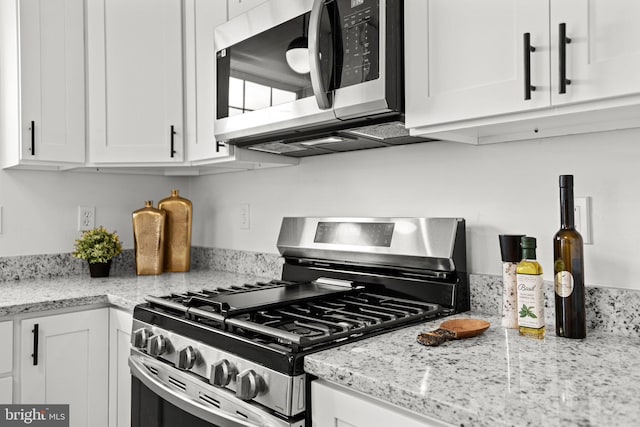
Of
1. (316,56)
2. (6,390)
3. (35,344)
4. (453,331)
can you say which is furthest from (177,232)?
(453,331)

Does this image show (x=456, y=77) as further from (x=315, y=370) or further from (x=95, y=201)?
(x=95, y=201)

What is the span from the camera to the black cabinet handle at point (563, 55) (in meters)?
0.97

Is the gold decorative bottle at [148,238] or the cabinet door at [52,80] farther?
the gold decorative bottle at [148,238]

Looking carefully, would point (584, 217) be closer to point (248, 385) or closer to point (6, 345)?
point (248, 385)

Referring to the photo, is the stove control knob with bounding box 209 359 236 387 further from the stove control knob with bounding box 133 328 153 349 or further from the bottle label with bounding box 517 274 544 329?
the bottle label with bounding box 517 274 544 329

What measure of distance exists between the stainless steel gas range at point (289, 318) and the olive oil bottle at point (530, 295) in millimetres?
248

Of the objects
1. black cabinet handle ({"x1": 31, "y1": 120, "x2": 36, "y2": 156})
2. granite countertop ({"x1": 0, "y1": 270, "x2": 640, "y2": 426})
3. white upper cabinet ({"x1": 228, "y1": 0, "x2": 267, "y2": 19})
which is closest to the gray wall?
granite countertop ({"x1": 0, "y1": 270, "x2": 640, "y2": 426})

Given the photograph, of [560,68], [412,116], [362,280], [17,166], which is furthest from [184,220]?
[560,68]

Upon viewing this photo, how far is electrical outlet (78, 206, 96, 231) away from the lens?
236 cm

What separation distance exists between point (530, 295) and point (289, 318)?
1.95ft

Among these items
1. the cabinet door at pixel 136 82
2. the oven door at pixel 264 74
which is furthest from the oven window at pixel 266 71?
the cabinet door at pixel 136 82

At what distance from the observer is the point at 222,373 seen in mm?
1118

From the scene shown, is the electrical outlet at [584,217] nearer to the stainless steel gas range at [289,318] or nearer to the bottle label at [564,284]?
the bottle label at [564,284]

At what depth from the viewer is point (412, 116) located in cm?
126
